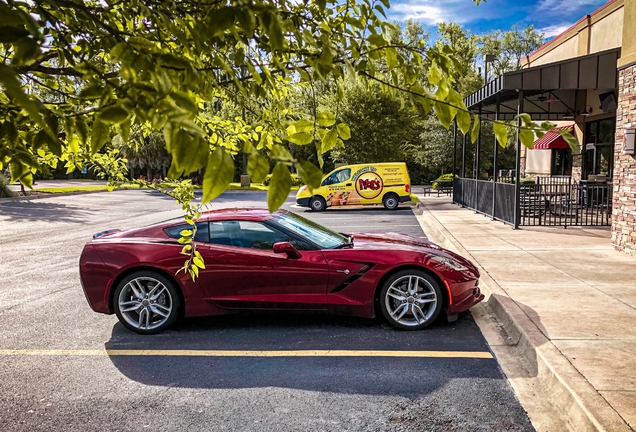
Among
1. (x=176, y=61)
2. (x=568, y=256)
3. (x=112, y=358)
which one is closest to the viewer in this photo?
(x=176, y=61)

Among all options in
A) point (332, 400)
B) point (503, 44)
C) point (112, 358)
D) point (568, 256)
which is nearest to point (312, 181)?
point (332, 400)

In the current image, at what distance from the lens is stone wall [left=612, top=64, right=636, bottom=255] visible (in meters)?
10.0

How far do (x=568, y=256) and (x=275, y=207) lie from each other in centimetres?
952

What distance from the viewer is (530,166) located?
94.0 feet

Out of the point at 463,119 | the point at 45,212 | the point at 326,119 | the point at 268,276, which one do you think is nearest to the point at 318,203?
the point at 45,212

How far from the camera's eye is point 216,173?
1.56 meters

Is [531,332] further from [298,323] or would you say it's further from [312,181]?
[312,181]

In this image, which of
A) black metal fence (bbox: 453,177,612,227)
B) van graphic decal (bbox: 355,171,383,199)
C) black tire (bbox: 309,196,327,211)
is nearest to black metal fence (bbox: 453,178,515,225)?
black metal fence (bbox: 453,177,612,227)

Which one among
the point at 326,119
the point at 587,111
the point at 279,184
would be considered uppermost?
the point at 587,111

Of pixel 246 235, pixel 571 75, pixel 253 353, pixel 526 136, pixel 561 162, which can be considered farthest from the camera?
pixel 561 162

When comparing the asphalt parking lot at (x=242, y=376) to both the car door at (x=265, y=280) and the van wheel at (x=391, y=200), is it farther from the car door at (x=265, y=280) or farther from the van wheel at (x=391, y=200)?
the van wheel at (x=391, y=200)

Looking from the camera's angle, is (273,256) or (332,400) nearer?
(332,400)

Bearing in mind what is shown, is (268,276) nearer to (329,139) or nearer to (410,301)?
(410,301)

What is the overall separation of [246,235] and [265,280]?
59 centimetres
